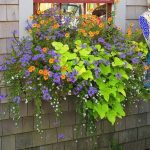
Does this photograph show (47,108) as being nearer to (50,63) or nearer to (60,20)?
(50,63)

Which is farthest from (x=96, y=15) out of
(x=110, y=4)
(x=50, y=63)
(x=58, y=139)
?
(x=58, y=139)

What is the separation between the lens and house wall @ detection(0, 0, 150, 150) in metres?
4.25

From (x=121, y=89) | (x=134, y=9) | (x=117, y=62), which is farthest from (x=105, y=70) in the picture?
(x=134, y=9)

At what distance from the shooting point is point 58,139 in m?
4.64

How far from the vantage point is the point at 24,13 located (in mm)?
4316

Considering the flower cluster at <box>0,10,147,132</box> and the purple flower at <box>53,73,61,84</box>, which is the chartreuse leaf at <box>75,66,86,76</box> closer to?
Answer: the flower cluster at <box>0,10,147,132</box>

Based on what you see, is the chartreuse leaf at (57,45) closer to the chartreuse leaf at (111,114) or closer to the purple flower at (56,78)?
the purple flower at (56,78)

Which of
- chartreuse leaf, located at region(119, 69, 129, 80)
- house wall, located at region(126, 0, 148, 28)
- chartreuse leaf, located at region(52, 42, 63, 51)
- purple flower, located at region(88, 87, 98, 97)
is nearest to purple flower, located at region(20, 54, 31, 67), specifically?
chartreuse leaf, located at region(52, 42, 63, 51)

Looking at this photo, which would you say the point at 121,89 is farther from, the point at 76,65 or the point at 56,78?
the point at 56,78

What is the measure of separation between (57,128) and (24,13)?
123 centimetres

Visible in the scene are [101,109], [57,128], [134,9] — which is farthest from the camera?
[134,9]

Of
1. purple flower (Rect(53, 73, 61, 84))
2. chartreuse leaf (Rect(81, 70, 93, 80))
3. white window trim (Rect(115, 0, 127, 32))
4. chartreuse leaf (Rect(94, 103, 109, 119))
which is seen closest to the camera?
purple flower (Rect(53, 73, 61, 84))

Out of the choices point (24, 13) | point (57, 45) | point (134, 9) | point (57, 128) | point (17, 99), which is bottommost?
point (57, 128)

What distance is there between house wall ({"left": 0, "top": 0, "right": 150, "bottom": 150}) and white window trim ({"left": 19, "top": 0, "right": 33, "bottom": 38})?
0.04m
